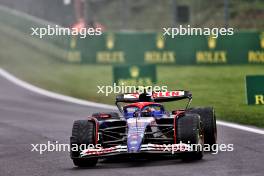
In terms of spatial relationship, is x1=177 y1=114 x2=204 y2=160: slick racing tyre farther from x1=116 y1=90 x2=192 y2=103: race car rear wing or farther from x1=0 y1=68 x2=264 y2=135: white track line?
x1=0 y1=68 x2=264 y2=135: white track line

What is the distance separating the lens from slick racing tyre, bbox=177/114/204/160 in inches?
498

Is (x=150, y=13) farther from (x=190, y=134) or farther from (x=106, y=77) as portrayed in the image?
(x=190, y=134)

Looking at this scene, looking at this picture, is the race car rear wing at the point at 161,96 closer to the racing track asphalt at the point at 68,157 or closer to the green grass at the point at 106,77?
the racing track asphalt at the point at 68,157

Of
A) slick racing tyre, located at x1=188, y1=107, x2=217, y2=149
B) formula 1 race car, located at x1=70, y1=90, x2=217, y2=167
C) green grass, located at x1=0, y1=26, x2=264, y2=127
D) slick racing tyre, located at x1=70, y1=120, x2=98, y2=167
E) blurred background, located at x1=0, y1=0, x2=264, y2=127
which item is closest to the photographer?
formula 1 race car, located at x1=70, y1=90, x2=217, y2=167

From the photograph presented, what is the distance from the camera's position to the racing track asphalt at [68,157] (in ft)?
38.8

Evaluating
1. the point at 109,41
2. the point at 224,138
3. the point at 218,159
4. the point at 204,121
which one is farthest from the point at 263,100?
the point at 109,41

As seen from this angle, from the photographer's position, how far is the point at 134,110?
13.6 m

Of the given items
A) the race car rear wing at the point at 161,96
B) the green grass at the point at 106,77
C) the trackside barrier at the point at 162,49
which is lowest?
the race car rear wing at the point at 161,96

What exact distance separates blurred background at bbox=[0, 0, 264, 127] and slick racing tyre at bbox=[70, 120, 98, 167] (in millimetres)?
5705

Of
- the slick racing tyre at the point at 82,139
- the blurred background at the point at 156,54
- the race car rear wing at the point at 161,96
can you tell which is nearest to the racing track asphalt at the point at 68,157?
the slick racing tyre at the point at 82,139

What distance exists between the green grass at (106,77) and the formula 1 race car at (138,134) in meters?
4.99

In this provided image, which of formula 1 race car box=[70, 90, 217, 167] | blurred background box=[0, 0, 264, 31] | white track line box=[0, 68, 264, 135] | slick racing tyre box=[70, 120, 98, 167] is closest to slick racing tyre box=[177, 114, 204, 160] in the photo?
formula 1 race car box=[70, 90, 217, 167]

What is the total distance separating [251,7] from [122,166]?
130ft

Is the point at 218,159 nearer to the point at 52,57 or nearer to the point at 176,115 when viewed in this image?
the point at 176,115
